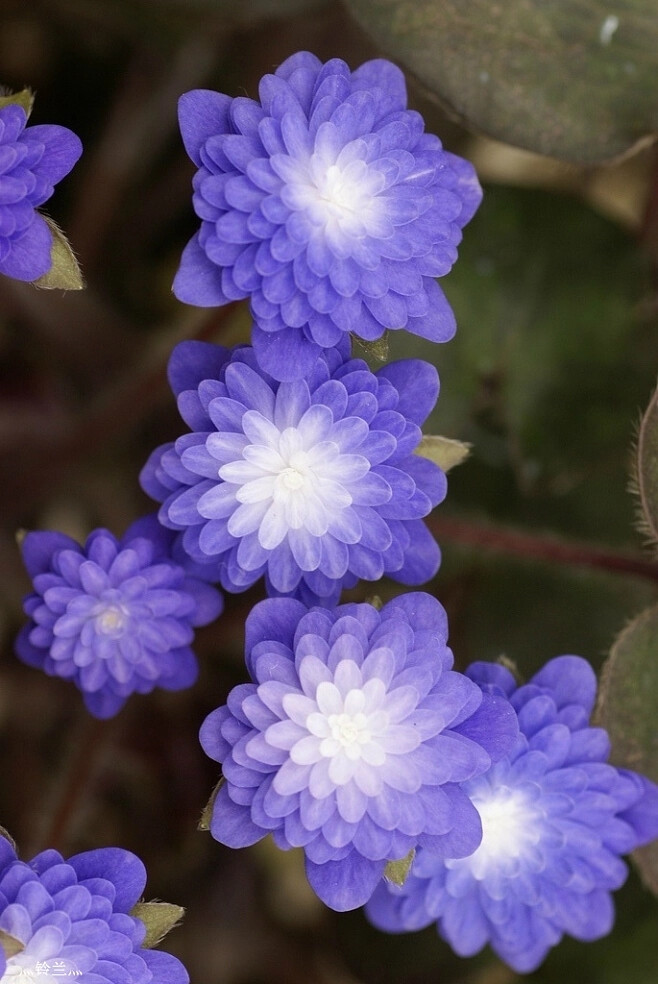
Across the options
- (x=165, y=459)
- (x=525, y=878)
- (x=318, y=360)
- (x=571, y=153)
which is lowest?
(x=525, y=878)

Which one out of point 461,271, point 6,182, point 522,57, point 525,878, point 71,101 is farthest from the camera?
point 71,101

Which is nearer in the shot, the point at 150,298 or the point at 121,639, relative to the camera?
the point at 121,639

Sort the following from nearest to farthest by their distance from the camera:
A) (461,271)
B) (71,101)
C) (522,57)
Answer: (522,57) < (461,271) < (71,101)

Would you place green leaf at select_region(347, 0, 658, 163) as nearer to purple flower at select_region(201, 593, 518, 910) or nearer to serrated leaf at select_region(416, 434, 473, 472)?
serrated leaf at select_region(416, 434, 473, 472)

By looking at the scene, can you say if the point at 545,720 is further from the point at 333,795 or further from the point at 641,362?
the point at 641,362

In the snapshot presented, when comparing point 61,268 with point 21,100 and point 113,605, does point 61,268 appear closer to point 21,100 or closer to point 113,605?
point 21,100

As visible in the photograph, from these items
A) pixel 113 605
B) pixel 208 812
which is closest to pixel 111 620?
pixel 113 605

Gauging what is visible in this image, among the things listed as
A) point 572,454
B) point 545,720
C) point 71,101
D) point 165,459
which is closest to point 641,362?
point 572,454
